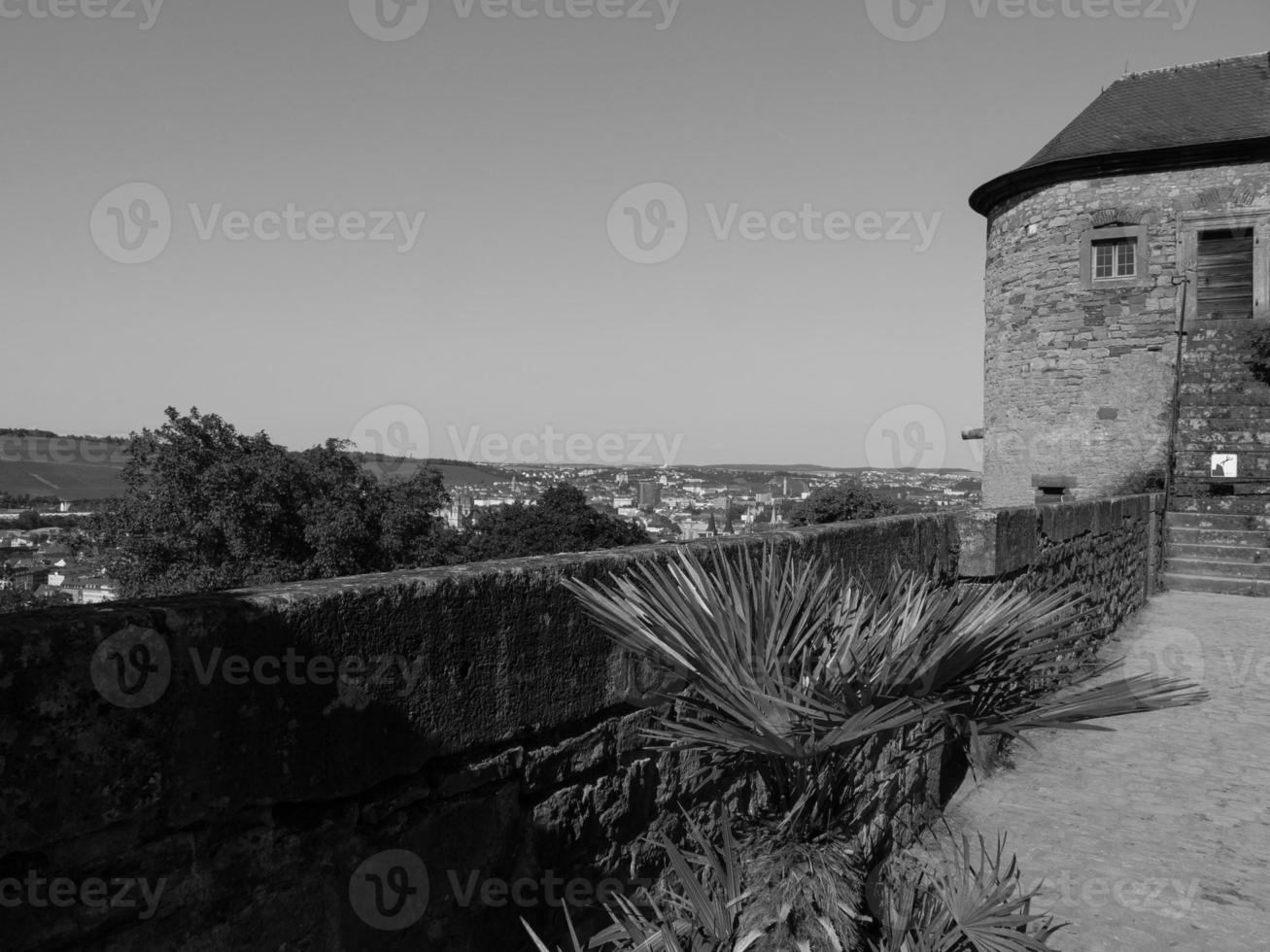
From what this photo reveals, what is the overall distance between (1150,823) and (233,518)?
1175 inches

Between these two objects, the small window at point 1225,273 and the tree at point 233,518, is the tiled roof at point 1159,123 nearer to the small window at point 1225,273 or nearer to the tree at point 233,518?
the small window at point 1225,273

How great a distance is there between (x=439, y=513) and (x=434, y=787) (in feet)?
117

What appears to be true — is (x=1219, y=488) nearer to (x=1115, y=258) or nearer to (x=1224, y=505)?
(x=1224, y=505)

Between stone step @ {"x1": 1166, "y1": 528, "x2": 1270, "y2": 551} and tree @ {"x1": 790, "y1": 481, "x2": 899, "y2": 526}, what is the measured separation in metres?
16.5

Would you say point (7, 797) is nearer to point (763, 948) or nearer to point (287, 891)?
point (287, 891)

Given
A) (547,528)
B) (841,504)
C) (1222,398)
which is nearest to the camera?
(1222,398)

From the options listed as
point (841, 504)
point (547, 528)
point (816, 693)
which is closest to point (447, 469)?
point (547, 528)

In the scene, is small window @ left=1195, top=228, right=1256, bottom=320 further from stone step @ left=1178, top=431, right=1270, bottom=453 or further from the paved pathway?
the paved pathway

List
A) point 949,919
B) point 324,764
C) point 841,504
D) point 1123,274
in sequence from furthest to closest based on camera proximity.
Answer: point 841,504
point 1123,274
point 949,919
point 324,764

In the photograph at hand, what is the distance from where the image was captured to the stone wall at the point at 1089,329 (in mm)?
17172

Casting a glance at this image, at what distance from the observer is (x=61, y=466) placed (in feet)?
124

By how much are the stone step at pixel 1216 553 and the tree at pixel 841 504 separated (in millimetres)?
16626

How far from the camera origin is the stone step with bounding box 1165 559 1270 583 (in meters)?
11.2

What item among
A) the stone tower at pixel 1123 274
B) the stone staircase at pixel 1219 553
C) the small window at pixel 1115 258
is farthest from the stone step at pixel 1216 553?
the small window at pixel 1115 258
